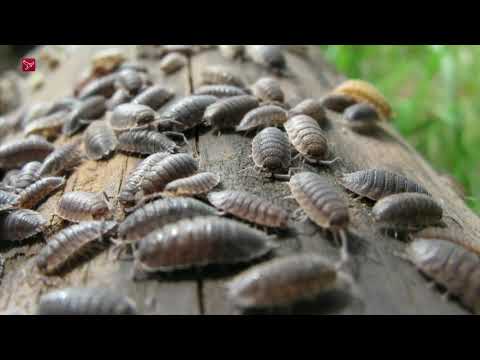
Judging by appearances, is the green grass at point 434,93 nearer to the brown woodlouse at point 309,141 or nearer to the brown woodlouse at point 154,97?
the brown woodlouse at point 309,141

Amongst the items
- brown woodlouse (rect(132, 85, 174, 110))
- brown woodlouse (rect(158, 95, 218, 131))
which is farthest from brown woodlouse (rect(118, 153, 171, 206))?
brown woodlouse (rect(132, 85, 174, 110))

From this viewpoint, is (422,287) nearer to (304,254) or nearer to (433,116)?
(304,254)

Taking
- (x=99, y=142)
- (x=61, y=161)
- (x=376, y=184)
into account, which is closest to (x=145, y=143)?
(x=99, y=142)

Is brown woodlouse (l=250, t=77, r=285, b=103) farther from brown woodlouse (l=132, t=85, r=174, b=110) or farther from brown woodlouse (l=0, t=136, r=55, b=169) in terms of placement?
brown woodlouse (l=0, t=136, r=55, b=169)

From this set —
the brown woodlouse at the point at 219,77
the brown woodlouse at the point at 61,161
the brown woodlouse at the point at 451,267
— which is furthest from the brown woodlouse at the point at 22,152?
the brown woodlouse at the point at 451,267

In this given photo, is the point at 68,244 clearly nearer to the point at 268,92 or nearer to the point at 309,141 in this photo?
the point at 309,141
